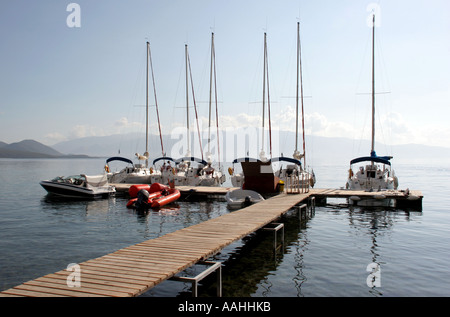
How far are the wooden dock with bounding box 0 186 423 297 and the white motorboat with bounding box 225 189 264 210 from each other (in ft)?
25.1

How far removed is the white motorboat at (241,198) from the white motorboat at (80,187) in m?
11.2

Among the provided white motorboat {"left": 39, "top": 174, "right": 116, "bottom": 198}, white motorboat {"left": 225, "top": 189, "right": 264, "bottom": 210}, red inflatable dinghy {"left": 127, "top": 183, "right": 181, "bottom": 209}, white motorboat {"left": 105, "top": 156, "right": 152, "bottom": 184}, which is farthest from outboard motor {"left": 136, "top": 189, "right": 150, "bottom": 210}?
white motorboat {"left": 105, "top": 156, "right": 152, "bottom": 184}

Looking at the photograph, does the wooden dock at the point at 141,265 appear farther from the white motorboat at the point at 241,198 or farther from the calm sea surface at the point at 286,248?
the white motorboat at the point at 241,198

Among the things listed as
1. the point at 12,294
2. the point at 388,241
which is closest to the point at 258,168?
the point at 388,241

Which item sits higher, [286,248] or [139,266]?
[139,266]

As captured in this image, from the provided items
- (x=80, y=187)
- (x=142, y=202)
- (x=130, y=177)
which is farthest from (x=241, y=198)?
(x=130, y=177)

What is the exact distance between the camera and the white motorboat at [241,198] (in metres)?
21.4

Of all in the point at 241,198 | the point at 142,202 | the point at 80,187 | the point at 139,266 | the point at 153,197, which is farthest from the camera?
the point at 80,187

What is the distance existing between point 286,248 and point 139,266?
768cm

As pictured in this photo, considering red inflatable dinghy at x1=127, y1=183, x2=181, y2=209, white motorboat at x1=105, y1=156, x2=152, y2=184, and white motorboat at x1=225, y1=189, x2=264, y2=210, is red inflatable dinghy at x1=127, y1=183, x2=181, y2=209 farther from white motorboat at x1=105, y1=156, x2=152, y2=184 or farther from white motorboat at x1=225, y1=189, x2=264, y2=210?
white motorboat at x1=105, y1=156, x2=152, y2=184

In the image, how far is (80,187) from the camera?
91.2 ft

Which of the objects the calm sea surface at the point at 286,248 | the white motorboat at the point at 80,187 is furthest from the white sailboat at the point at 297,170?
the white motorboat at the point at 80,187

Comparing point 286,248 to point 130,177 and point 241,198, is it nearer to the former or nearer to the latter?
point 241,198
